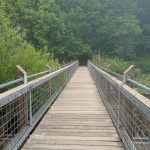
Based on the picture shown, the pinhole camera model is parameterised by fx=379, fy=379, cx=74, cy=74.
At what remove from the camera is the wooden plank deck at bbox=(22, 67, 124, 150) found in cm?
540

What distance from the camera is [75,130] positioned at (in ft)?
21.0

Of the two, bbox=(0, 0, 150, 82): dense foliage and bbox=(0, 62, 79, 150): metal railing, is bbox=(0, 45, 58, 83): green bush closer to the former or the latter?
bbox=(0, 62, 79, 150): metal railing

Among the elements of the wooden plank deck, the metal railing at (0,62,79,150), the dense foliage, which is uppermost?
the dense foliage

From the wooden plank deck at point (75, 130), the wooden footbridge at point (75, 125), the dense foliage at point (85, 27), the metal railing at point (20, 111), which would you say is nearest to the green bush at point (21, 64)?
the wooden plank deck at point (75, 130)

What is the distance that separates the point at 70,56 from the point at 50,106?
133ft

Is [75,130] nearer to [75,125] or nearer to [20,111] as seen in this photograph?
[75,125]

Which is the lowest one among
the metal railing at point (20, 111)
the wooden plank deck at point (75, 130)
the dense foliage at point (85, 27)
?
the wooden plank deck at point (75, 130)

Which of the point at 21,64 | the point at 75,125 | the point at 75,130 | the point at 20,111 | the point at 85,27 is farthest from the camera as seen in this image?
the point at 85,27

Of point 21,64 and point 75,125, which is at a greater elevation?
point 21,64

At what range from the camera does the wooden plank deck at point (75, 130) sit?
→ 5398 mm

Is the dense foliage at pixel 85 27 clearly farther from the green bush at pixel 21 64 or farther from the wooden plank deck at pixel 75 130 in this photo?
the wooden plank deck at pixel 75 130

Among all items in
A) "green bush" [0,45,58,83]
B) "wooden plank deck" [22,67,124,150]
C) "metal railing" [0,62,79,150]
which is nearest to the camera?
"metal railing" [0,62,79,150]

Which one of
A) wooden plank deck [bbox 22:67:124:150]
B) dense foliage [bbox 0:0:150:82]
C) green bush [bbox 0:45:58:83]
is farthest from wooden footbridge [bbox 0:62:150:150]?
dense foliage [bbox 0:0:150:82]

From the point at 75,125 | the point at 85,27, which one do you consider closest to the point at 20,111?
the point at 75,125
